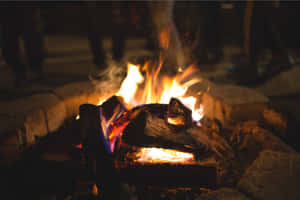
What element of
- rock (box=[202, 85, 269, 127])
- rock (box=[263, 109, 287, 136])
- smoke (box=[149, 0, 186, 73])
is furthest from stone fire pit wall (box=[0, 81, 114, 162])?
rock (box=[263, 109, 287, 136])

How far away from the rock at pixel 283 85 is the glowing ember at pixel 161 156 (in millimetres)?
1956

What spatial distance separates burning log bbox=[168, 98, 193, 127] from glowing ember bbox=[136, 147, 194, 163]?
21 cm

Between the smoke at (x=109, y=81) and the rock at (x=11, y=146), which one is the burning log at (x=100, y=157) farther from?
the smoke at (x=109, y=81)

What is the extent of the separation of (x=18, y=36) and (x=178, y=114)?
3.02m

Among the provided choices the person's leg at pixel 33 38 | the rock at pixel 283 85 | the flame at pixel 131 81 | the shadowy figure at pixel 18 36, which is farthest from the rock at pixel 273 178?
the person's leg at pixel 33 38

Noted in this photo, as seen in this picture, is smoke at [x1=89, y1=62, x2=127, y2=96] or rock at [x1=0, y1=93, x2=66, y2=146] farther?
smoke at [x1=89, y1=62, x2=127, y2=96]

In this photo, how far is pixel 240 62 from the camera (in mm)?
4656

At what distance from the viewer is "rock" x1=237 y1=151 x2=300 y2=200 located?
1136mm

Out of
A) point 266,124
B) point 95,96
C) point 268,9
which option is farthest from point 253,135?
point 268,9

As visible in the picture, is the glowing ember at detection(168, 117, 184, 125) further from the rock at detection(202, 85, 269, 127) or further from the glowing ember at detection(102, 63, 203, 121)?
the rock at detection(202, 85, 269, 127)

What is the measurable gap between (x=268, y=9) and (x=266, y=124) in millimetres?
2222

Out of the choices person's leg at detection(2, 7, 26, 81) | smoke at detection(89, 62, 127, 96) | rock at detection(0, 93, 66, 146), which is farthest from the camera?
person's leg at detection(2, 7, 26, 81)

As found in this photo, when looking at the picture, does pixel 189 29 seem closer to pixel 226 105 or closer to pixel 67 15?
pixel 226 105

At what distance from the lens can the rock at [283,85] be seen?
2.98m
